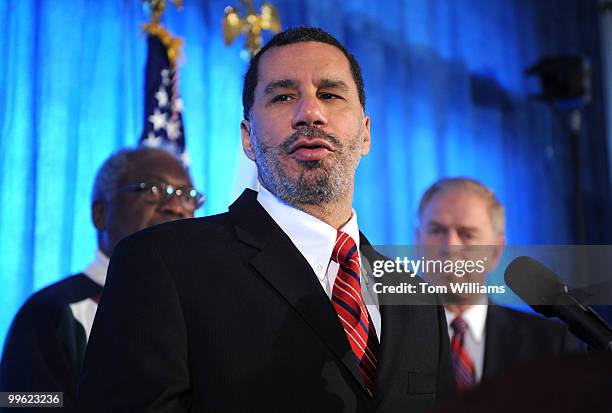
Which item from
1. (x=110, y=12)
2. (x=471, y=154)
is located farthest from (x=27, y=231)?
(x=471, y=154)

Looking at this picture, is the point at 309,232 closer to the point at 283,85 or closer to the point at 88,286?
the point at 283,85

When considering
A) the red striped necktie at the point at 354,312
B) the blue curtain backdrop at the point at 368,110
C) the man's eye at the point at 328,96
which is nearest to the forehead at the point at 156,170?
the blue curtain backdrop at the point at 368,110

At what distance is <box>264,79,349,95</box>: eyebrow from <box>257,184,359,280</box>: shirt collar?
7.3 inches

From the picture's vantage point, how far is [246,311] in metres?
1.07

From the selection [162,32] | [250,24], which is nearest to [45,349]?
[162,32]

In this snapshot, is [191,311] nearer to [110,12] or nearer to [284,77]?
[284,77]

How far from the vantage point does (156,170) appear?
215 cm

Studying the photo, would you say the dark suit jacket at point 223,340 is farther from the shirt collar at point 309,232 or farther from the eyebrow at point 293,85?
the eyebrow at point 293,85

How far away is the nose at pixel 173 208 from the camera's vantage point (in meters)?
2.08

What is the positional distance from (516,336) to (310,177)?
876 millimetres

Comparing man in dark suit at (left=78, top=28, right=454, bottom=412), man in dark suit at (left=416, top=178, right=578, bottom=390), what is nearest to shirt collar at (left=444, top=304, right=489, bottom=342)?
man in dark suit at (left=416, top=178, right=578, bottom=390)

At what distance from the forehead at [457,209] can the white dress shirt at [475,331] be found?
282mm

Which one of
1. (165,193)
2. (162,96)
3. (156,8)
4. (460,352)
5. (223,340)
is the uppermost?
(156,8)

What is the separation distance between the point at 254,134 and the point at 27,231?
128cm
